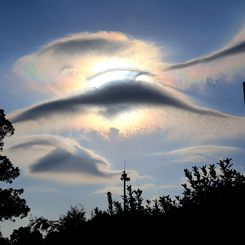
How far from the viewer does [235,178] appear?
788 centimetres

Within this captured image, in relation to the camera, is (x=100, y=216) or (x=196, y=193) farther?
(x=100, y=216)

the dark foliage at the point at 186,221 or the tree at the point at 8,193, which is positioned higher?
the tree at the point at 8,193

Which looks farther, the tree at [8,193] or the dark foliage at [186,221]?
the tree at [8,193]

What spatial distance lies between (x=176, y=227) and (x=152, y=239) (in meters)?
0.46

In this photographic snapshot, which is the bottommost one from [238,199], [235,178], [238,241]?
[238,241]

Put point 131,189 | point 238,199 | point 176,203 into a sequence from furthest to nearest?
point 131,189, point 176,203, point 238,199

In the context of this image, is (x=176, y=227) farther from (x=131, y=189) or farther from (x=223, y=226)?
(x=131, y=189)

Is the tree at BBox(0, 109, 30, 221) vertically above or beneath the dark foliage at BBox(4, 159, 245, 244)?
above

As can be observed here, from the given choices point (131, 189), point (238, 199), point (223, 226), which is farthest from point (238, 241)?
point (131, 189)

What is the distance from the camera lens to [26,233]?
10.6m

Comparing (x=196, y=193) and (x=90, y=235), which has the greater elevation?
(x=196, y=193)

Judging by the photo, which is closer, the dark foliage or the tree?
the dark foliage

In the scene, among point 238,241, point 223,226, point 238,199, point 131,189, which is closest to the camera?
point 238,241

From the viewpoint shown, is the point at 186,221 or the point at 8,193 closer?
the point at 186,221
